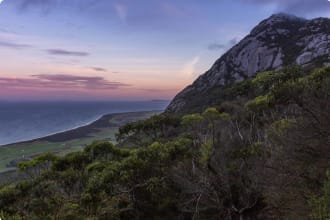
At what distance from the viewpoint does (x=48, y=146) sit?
58938mm

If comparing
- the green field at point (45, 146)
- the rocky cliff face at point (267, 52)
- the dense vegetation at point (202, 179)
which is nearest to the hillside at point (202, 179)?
the dense vegetation at point (202, 179)

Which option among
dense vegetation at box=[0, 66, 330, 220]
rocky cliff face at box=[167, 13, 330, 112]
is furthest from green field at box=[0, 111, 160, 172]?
dense vegetation at box=[0, 66, 330, 220]

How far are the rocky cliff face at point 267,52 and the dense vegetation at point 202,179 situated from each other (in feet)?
151

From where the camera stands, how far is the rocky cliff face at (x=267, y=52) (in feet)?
218

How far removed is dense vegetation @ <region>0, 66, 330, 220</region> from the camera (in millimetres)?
9328

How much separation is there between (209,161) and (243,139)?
2.93 metres

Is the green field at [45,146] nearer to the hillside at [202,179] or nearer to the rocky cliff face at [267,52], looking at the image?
the rocky cliff face at [267,52]

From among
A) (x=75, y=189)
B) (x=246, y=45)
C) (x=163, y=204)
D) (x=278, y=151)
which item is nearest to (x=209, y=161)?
(x=163, y=204)

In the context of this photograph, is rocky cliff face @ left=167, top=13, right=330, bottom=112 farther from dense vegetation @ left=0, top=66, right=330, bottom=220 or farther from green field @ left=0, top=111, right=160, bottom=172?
dense vegetation @ left=0, top=66, right=330, bottom=220

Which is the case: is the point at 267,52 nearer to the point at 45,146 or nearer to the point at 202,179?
the point at 45,146

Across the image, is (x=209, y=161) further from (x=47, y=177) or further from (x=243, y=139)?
(x=47, y=177)

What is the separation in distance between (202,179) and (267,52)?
61844 millimetres

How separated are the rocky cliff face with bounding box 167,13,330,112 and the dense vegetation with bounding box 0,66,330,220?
46.0 metres

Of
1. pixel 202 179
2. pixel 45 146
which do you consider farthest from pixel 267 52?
pixel 202 179
